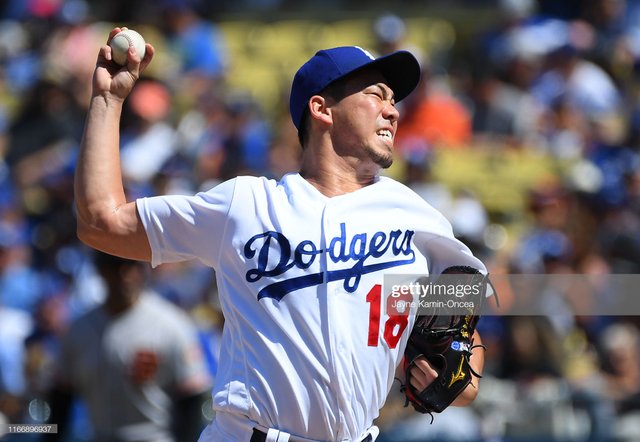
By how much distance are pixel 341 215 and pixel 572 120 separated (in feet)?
21.1

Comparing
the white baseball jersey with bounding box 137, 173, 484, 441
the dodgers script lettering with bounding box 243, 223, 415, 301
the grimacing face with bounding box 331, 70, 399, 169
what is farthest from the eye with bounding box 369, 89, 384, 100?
the dodgers script lettering with bounding box 243, 223, 415, 301

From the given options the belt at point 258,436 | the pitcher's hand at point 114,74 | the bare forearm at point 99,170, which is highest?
the pitcher's hand at point 114,74

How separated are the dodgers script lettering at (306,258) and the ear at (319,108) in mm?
410

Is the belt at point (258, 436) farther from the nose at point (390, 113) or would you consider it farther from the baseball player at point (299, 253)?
the nose at point (390, 113)

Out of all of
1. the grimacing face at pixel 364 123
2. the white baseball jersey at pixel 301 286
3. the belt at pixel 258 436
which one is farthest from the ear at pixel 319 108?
the belt at pixel 258 436

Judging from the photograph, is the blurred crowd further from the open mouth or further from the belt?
the open mouth

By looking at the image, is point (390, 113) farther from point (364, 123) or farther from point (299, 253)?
point (299, 253)

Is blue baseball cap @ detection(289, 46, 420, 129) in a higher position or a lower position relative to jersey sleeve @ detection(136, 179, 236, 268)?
higher

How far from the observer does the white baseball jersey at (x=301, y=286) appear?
3607mm

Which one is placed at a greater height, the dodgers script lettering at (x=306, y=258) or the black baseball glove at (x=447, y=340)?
the dodgers script lettering at (x=306, y=258)

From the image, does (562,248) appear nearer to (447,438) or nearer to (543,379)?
(543,379)

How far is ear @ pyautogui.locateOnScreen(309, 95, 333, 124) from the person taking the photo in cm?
393

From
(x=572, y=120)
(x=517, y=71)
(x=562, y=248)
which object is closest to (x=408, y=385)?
(x=562, y=248)

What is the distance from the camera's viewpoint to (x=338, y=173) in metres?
3.90
